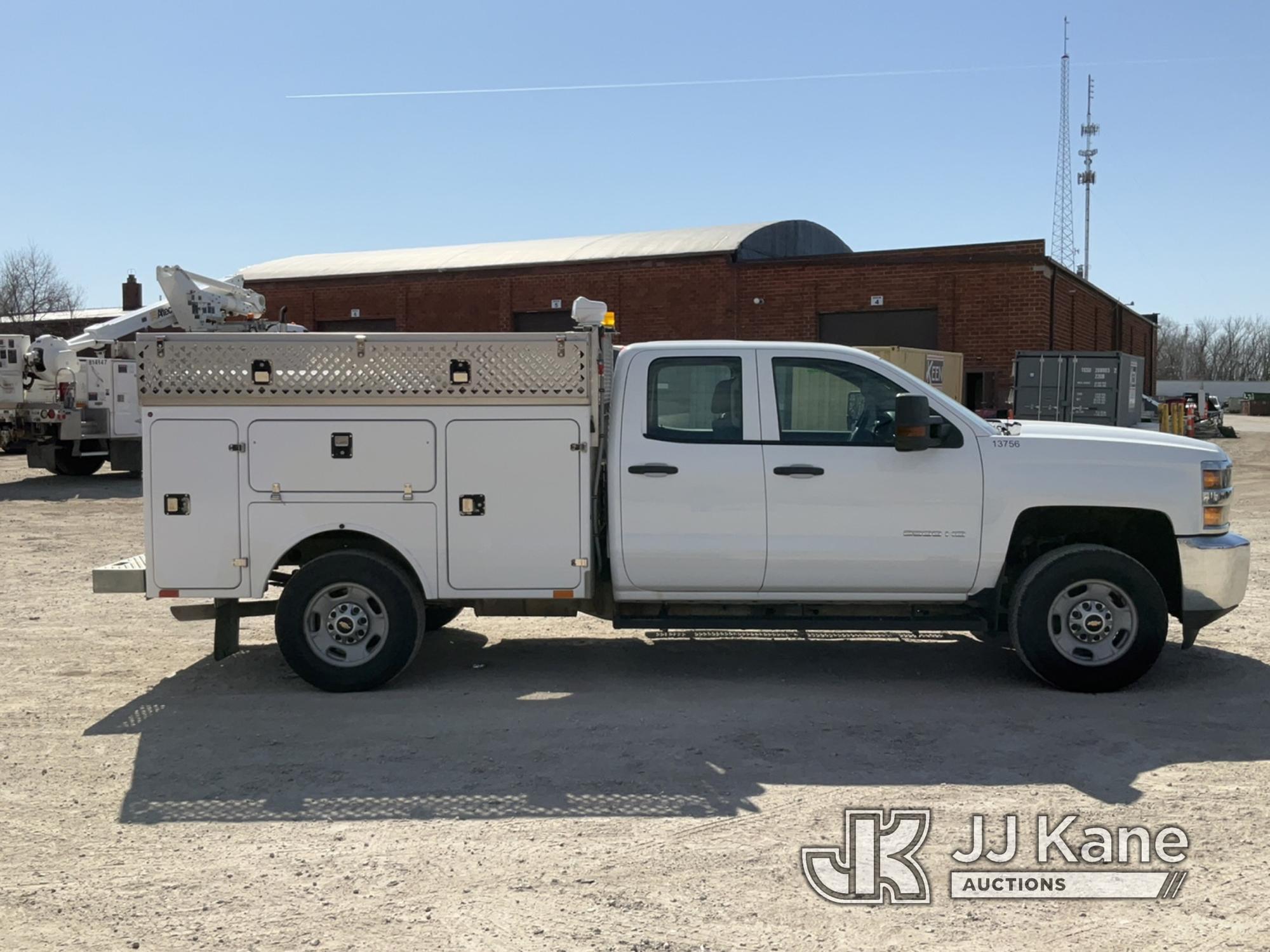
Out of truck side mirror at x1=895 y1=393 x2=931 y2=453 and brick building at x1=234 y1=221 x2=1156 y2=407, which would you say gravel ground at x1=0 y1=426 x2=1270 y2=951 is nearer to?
truck side mirror at x1=895 y1=393 x2=931 y2=453

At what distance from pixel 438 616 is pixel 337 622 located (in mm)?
1288

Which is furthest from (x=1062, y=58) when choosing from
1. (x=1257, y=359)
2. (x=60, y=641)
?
(x=1257, y=359)

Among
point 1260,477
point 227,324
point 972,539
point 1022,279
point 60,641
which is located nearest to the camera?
point 972,539

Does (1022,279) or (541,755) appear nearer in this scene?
(541,755)

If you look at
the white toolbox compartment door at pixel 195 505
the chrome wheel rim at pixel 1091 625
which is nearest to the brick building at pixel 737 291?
the chrome wheel rim at pixel 1091 625

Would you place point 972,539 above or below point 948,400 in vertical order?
below

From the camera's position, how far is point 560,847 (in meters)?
4.59

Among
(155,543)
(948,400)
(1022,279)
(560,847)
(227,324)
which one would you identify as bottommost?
(560,847)

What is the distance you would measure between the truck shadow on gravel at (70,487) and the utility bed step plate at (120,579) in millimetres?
13422

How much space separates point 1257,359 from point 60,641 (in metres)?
141

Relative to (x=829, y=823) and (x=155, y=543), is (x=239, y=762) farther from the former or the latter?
(x=829, y=823)

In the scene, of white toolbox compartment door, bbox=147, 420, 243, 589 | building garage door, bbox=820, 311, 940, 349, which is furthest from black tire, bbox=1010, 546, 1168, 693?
building garage door, bbox=820, 311, 940, 349

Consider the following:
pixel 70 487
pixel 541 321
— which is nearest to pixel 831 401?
pixel 70 487

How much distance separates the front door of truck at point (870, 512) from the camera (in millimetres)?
6715
